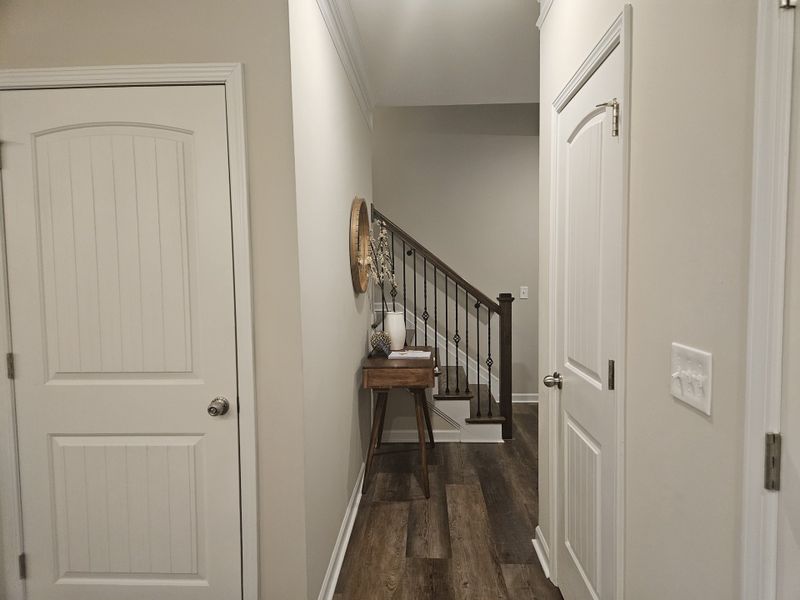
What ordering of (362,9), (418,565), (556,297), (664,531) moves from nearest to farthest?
(664,531), (556,297), (418,565), (362,9)

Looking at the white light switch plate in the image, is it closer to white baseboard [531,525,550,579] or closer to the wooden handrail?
white baseboard [531,525,550,579]

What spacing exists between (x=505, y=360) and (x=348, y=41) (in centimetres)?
257

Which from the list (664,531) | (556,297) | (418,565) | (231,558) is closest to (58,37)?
(231,558)

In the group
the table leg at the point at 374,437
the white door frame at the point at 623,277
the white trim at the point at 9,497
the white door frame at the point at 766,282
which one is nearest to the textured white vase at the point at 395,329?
the table leg at the point at 374,437

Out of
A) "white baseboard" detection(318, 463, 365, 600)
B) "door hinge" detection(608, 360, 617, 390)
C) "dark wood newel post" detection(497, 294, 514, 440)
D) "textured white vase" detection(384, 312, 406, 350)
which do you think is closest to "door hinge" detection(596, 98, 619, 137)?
"door hinge" detection(608, 360, 617, 390)

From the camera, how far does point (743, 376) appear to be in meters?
0.85

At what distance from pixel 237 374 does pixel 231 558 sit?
678mm

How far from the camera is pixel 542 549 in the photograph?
7.42 ft

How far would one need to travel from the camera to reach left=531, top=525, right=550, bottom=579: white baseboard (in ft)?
7.07

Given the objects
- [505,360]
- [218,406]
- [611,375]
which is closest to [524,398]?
[505,360]

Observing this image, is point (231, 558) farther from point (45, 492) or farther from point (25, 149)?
point (25, 149)

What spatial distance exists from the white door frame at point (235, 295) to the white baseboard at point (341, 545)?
15.4 inches

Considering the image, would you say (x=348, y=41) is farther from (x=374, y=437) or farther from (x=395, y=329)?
(x=374, y=437)

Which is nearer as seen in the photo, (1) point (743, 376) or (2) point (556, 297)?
(1) point (743, 376)
